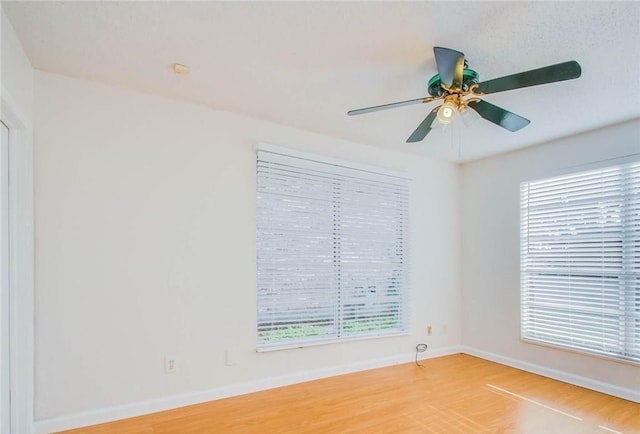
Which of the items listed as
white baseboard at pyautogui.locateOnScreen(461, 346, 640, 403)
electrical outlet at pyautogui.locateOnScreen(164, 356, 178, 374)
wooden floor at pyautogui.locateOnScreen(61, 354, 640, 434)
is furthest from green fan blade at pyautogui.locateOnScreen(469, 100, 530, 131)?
electrical outlet at pyautogui.locateOnScreen(164, 356, 178, 374)

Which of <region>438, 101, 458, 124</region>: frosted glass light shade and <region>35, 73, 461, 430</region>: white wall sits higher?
<region>438, 101, 458, 124</region>: frosted glass light shade

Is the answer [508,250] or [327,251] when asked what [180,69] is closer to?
[327,251]

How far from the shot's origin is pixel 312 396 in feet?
10.2

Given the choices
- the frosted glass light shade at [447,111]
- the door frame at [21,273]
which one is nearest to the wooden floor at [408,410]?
the door frame at [21,273]

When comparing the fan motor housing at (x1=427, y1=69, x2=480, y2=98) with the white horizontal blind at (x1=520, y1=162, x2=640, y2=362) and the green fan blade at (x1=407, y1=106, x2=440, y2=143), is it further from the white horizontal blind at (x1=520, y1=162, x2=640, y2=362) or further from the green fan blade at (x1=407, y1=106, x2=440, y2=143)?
the white horizontal blind at (x1=520, y1=162, x2=640, y2=362)

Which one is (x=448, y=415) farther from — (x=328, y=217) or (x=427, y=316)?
(x=328, y=217)

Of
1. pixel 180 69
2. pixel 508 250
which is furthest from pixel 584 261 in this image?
pixel 180 69

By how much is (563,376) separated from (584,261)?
118 centimetres

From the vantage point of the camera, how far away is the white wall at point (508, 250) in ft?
10.9

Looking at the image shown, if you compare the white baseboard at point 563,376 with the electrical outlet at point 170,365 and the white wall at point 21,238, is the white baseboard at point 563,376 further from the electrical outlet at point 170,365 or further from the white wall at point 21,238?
the white wall at point 21,238

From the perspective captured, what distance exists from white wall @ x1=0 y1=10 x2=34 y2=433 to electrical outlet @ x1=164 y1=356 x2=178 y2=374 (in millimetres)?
830

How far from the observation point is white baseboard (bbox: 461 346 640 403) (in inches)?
124

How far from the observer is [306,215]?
3.54 m

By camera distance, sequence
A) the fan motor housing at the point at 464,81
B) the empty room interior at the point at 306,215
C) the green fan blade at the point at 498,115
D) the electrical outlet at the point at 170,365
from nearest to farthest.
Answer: the empty room interior at the point at 306,215 → the fan motor housing at the point at 464,81 → the green fan blade at the point at 498,115 → the electrical outlet at the point at 170,365
